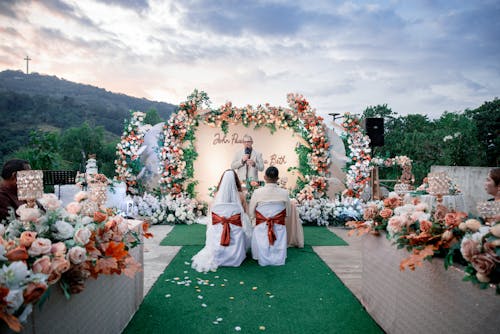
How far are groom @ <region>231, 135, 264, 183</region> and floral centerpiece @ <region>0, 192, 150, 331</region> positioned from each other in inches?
234

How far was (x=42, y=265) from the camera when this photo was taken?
1475 mm

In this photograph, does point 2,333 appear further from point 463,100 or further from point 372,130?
point 463,100

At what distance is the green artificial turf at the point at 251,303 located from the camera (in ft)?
9.55

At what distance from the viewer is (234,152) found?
9.44 m

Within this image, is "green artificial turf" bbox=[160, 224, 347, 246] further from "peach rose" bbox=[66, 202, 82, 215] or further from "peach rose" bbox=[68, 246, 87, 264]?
"peach rose" bbox=[68, 246, 87, 264]

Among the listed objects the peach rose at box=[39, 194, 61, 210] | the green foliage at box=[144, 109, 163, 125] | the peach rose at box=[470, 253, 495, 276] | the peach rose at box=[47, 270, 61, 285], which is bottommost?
the peach rose at box=[47, 270, 61, 285]

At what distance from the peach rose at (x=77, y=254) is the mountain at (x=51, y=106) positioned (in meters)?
16.4

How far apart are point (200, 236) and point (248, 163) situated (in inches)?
99.7

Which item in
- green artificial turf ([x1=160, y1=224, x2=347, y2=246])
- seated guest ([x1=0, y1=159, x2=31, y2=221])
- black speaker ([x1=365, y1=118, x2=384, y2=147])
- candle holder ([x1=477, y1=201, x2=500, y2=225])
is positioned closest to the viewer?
candle holder ([x1=477, y1=201, x2=500, y2=225])

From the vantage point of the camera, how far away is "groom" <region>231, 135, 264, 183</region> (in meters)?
8.37

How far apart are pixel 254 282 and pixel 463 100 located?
1682 centimetres

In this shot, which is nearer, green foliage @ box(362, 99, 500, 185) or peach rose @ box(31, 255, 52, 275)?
peach rose @ box(31, 255, 52, 275)

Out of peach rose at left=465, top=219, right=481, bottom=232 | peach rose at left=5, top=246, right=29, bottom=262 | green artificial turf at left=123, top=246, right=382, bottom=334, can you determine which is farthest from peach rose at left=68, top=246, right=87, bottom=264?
peach rose at left=465, top=219, right=481, bottom=232

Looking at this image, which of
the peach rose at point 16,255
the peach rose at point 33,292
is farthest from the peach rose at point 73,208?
the peach rose at point 33,292
